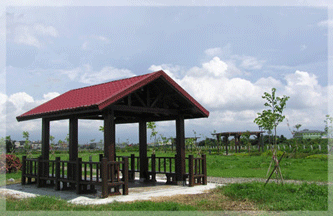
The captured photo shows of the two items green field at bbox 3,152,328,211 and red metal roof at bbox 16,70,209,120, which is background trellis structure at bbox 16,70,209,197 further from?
green field at bbox 3,152,328,211

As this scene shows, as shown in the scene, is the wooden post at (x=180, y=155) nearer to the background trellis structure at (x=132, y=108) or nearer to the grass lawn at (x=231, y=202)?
the background trellis structure at (x=132, y=108)

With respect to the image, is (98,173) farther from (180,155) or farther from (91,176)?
(180,155)

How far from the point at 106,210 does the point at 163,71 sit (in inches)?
190

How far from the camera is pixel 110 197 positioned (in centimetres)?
903

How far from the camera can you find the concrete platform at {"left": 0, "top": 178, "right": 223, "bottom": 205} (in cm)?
881

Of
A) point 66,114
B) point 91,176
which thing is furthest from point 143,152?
point 66,114

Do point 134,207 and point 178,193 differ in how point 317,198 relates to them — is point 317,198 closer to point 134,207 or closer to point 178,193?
point 178,193

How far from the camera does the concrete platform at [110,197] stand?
881cm

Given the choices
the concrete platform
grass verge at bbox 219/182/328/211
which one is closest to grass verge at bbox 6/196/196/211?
the concrete platform

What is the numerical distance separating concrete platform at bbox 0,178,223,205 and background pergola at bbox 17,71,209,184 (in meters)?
0.90

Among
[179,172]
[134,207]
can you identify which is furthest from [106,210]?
[179,172]

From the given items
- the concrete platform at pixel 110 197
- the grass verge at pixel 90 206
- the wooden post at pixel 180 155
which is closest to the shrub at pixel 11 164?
the concrete platform at pixel 110 197

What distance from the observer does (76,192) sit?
9820 mm

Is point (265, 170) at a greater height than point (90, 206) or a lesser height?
lesser
